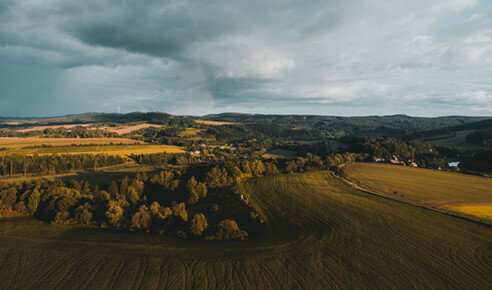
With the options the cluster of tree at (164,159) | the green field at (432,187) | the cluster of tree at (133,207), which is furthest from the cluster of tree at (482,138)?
the cluster of tree at (133,207)

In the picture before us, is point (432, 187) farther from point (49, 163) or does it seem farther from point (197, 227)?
point (49, 163)

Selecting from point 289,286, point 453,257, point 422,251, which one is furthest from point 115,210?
point 453,257

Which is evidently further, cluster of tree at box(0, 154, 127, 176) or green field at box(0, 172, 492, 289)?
cluster of tree at box(0, 154, 127, 176)

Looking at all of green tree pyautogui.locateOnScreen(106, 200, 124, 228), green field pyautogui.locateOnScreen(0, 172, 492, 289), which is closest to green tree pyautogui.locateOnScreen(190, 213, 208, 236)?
green field pyautogui.locateOnScreen(0, 172, 492, 289)

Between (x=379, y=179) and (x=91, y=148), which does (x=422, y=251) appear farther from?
(x=91, y=148)

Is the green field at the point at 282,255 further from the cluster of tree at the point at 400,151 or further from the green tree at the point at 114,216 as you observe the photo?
the cluster of tree at the point at 400,151

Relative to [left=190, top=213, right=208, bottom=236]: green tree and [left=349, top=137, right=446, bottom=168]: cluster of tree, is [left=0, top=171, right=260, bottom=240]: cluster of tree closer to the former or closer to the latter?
[left=190, top=213, right=208, bottom=236]: green tree
